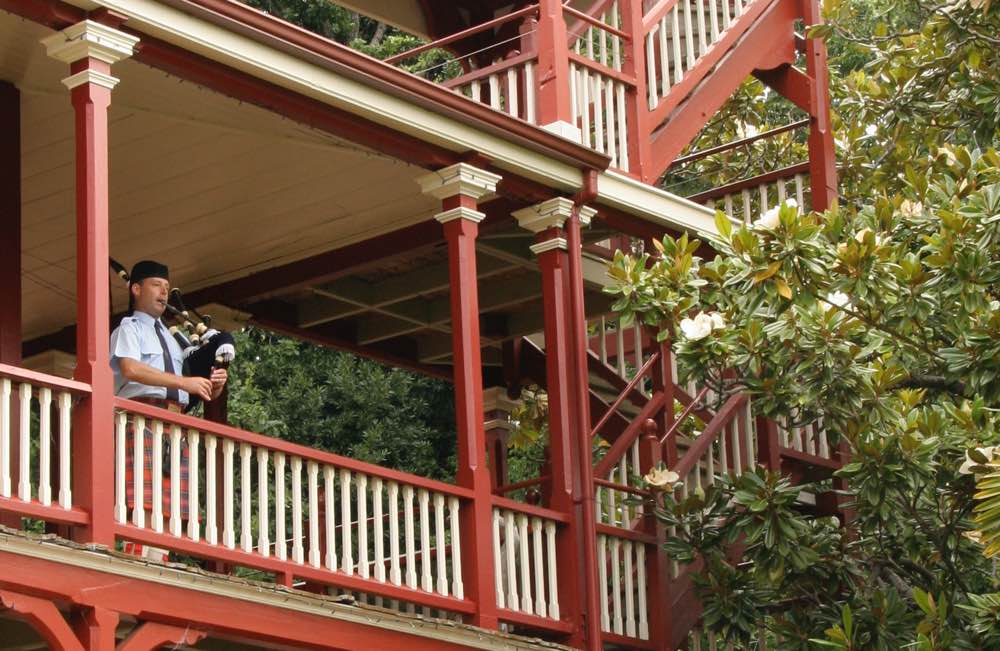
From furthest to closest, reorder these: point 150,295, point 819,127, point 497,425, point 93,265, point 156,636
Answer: point 497,425
point 819,127
point 150,295
point 93,265
point 156,636

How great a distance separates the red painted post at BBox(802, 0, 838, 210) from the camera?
17.5 metres

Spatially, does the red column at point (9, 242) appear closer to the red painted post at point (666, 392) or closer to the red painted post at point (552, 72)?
the red painted post at point (552, 72)

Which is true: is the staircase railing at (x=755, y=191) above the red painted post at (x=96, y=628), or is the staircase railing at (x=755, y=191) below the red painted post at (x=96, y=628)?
above

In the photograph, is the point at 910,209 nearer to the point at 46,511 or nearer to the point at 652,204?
the point at 652,204

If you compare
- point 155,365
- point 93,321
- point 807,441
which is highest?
point 807,441

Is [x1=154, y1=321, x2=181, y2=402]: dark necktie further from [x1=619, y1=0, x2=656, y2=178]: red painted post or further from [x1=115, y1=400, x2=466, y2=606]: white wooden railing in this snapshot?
[x1=619, y1=0, x2=656, y2=178]: red painted post

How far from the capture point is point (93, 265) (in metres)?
11.5

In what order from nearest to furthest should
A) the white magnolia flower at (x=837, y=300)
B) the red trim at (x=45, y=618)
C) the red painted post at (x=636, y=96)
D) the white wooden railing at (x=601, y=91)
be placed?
1. the red trim at (x=45, y=618)
2. the white magnolia flower at (x=837, y=300)
3. the white wooden railing at (x=601, y=91)
4. the red painted post at (x=636, y=96)

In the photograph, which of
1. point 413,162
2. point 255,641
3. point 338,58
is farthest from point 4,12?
point 255,641

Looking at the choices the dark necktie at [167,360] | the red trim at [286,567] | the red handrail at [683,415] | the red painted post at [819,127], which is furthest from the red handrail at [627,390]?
the dark necktie at [167,360]

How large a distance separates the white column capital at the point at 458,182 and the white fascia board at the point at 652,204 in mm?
1253

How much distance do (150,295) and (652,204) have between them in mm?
4375

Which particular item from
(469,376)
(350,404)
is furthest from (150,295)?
(350,404)

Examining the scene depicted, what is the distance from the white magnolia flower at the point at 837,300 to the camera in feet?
45.5
